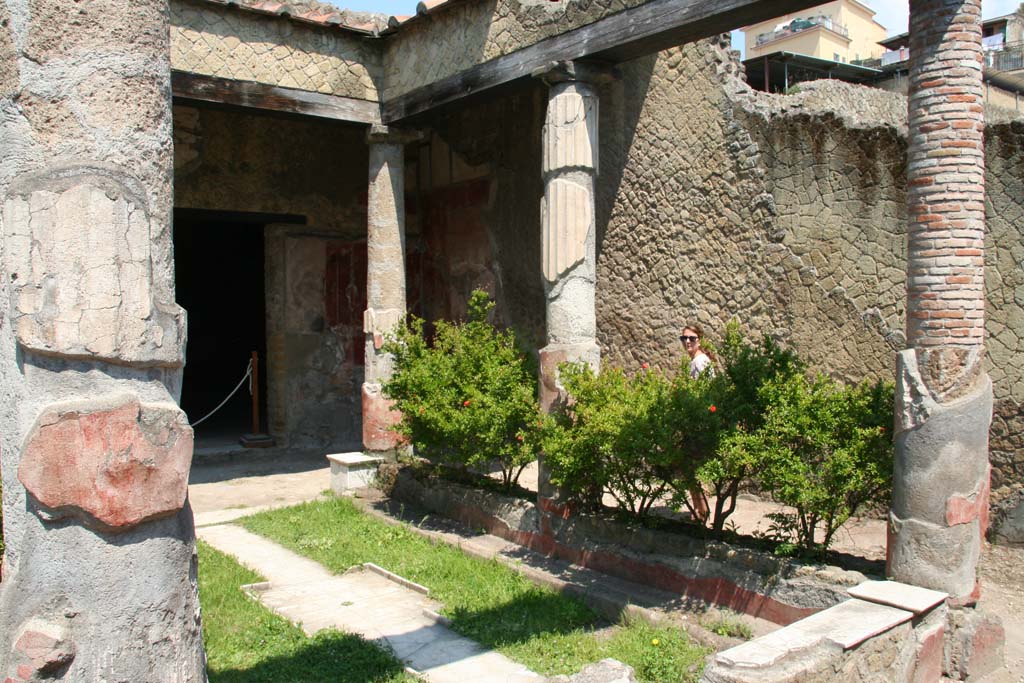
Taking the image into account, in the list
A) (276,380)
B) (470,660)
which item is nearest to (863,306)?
(470,660)

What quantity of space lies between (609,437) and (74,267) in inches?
143

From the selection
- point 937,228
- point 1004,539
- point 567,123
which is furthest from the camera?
point 567,123

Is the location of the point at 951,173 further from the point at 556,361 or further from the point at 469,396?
the point at 469,396

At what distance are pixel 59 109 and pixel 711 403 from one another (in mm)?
3567

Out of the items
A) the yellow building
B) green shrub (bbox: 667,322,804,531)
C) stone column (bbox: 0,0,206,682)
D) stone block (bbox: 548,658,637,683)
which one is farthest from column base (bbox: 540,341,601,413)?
the yellow building

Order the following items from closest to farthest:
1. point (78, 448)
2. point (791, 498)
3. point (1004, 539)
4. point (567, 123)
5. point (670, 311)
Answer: point (78, 448) < point (791, 498) < point (1004, 539) < point (567, 123) < point (670, 311)

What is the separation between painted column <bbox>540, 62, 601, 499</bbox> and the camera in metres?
5.77

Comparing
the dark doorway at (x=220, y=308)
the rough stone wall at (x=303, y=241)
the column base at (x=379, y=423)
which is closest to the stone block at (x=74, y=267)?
the column base at (x=379, y=423)

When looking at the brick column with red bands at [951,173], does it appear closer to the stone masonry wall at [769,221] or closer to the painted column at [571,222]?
the stone masonry wall at [769,221]

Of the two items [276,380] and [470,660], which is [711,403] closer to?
[470,660]

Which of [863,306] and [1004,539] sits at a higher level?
[863,306]

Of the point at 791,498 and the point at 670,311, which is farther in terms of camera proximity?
the point at 670,311

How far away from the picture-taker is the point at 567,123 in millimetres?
5801

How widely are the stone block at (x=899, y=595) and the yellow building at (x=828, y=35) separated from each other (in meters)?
20.7
